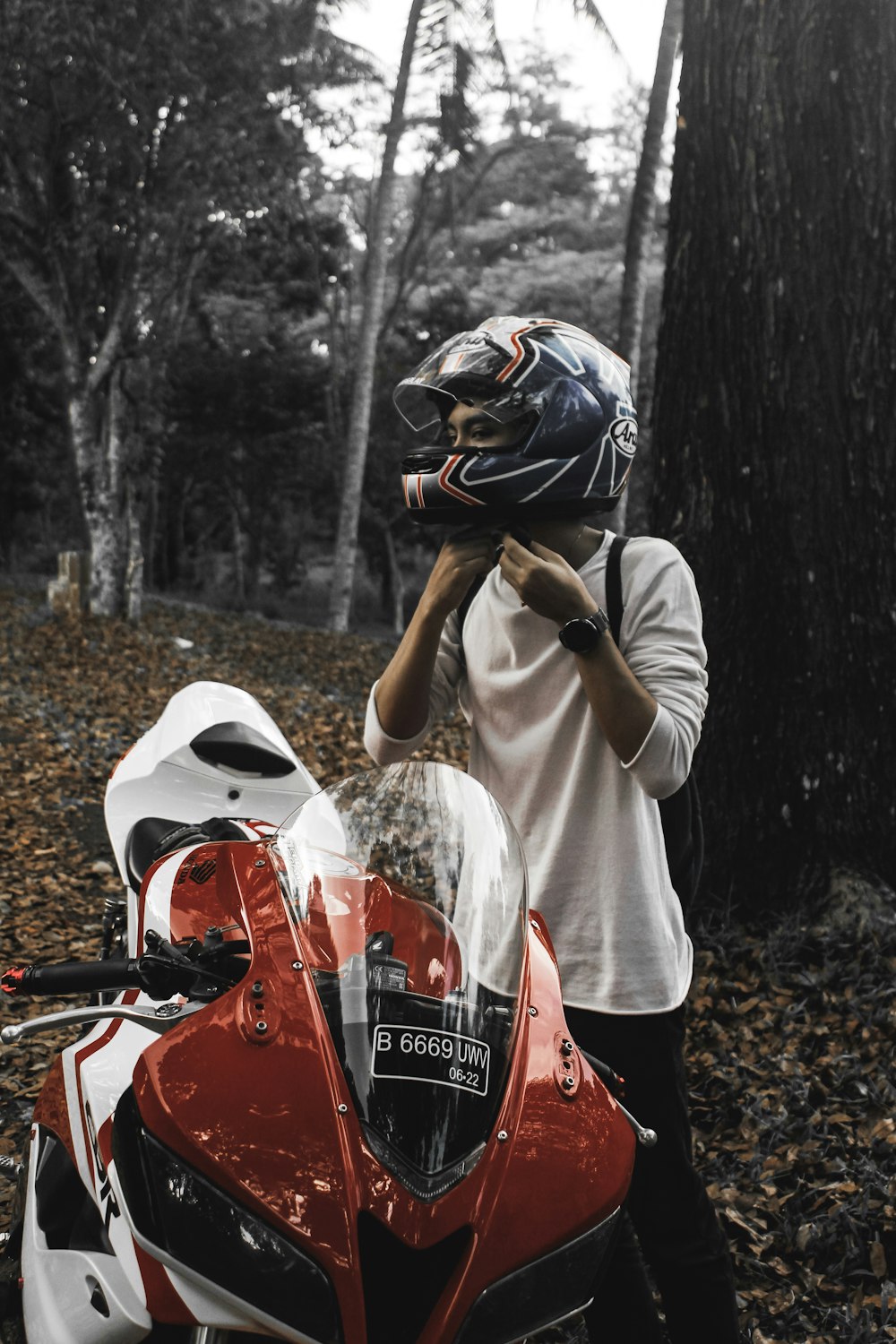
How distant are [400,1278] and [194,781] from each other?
6.55 ft

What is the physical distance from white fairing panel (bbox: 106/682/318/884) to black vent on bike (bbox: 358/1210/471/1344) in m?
1.87

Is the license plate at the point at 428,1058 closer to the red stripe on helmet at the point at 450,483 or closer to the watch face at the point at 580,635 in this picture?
the watch face at the point at 580,635

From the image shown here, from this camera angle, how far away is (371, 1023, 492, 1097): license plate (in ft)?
4.57

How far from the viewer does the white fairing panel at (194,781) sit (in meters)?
3.12

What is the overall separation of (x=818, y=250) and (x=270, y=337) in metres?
20.5

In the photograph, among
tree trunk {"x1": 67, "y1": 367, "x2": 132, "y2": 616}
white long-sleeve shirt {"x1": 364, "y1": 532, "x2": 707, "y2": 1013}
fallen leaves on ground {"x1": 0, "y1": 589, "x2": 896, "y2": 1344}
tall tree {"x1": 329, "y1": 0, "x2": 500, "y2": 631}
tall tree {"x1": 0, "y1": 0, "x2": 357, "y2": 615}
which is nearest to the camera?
white long-sleeve shirt {"x1": 364, "y1": 532, "x2": 707, "y2": 1013}

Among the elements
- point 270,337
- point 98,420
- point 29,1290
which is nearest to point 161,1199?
point 29,1290

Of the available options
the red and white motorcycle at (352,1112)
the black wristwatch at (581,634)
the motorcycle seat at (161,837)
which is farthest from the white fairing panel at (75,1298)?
the black wristwatch at (581,634)

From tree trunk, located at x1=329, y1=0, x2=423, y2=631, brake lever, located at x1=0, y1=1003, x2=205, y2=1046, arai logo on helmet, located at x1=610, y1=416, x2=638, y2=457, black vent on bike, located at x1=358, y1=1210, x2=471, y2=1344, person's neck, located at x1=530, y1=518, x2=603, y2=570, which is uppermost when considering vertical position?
tree trunk, located at x1=329, y1=0, x2=423, y2=631

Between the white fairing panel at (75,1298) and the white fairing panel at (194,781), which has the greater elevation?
the white fairing panel at (194,781)

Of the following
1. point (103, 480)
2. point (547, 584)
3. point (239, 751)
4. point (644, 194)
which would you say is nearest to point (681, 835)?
point (547, 584)

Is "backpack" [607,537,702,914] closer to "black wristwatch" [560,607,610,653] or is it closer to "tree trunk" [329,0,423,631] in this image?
"black wristwatch" [560,607,610,653]

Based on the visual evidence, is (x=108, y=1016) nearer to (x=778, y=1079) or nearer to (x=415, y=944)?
(x=415, y=944)

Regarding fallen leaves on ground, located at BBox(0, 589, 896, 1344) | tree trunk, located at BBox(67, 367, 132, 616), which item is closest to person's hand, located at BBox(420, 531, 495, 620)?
fallen leaves on ground, located at BBox(0, 589, 896, 1344)
